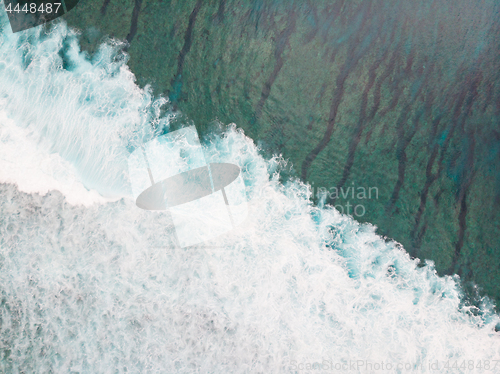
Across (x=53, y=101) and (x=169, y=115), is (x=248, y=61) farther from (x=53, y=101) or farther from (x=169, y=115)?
(x=53, y=101)

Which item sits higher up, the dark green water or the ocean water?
the dark green water

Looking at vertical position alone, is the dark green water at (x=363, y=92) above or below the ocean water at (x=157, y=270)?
above

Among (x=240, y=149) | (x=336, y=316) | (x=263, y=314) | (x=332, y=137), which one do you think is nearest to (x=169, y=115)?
(x=240, y=149)

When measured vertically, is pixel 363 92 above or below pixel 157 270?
above

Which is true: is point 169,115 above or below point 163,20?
below
